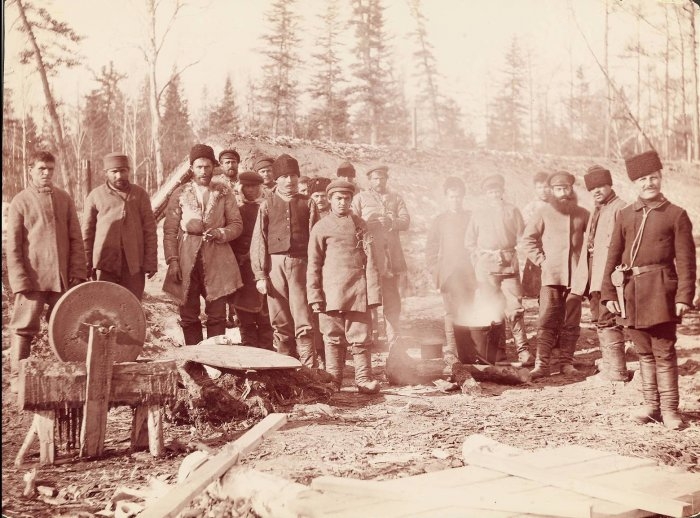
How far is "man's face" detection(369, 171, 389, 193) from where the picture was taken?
606 centimetres

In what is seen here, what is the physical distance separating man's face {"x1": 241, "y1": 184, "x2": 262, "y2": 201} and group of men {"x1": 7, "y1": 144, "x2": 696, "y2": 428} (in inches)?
0.4

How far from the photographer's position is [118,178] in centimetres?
454

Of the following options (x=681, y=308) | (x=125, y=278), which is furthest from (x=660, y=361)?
(x=125, y=278)

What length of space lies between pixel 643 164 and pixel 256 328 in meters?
3.26

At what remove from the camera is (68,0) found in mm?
3371

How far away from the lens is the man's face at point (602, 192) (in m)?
5.35

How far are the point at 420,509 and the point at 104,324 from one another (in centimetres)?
198

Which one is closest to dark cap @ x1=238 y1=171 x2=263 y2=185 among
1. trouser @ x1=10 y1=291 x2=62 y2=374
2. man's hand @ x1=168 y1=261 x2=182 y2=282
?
man's hand @ x1=168 y1=261 x2=182 y2=282

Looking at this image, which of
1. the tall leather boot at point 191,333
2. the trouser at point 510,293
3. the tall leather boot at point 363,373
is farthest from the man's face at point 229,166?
the trouser at point 510,293

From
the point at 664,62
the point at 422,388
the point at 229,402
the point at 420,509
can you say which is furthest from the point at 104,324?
the point at 664,62

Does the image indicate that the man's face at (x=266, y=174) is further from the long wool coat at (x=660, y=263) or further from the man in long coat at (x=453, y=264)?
the long wool coat at (x=660, y=263)

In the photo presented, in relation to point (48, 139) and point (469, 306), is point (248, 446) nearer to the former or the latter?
point (48, 139)

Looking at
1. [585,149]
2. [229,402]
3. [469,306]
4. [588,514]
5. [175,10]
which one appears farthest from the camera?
[469,306]

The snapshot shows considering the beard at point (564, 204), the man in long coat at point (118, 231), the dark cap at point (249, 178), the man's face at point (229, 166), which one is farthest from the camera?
the beard at point (564, 204)
